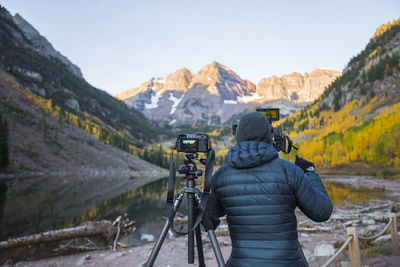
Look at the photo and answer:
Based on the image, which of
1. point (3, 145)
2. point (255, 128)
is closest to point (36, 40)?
point (3, 145)

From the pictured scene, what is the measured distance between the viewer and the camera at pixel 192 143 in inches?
105

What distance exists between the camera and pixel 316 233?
887cm

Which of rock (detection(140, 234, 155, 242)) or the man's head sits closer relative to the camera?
the man's head

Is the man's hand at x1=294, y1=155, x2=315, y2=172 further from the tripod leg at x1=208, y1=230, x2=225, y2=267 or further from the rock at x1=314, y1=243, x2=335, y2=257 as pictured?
the rock at x1=314, y1=243, x2=335, y2=257

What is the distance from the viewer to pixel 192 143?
2672mm

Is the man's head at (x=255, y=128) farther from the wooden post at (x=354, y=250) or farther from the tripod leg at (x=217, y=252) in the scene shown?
the wooden post at (x=354, y=250)

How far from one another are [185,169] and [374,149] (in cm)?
5369

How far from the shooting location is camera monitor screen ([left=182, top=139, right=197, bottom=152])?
265 centimetres

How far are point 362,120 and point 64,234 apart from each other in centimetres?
7790

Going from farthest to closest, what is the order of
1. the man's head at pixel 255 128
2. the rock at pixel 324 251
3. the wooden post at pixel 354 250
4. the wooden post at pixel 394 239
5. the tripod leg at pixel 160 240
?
the rock at pixel 324 251 < the wooden post at pixel 394 239 < the wooden post at pixel 354 250 < the tripod leg at pixel 160 240 < the man's head at pixel 255 128

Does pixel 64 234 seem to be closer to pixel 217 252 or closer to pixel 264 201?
pixel 217 252

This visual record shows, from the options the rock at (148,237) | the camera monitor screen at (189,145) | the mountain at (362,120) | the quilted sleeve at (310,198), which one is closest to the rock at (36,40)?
the mountain at (362,120)

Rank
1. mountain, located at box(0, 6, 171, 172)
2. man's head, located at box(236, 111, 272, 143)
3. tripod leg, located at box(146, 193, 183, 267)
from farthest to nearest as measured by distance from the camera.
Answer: mountain, located at box(0, 6, 171, 172) < tripod leg, located at box(146, 193, 183, 267) < man's head, located at box(236, 111, 272, 143)

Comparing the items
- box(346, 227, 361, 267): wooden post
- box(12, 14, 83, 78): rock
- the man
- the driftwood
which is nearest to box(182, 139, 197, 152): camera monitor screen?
the man
